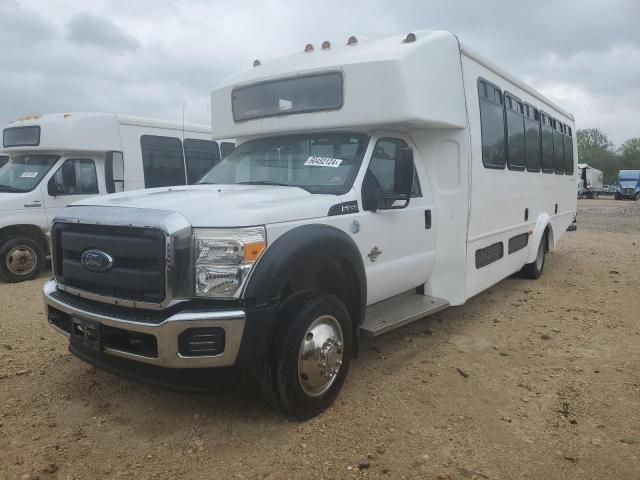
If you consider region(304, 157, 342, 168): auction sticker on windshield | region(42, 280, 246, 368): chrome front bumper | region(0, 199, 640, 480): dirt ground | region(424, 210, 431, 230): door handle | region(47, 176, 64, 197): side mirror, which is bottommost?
region(0, 199, 640, 480): dirt ground

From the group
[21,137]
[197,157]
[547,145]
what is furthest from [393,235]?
[197,157]

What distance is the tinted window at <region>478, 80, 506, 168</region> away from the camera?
584 cm

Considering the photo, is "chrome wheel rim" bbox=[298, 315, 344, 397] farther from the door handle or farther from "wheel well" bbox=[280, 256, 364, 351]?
the door handle

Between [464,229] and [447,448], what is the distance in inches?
103

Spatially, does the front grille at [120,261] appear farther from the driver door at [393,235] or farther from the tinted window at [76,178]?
the tinted window at [76,178]

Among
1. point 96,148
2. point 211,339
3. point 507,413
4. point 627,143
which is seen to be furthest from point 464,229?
point 627,143

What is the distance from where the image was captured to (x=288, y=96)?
4.86 m

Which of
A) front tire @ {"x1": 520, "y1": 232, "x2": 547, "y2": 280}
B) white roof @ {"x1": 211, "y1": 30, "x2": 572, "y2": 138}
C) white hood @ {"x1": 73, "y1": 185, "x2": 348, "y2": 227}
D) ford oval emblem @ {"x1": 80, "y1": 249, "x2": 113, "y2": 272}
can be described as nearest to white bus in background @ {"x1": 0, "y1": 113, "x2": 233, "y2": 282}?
white roof @ {"x1": 211, "y1": 30, "x2": 572, "y2": 138}

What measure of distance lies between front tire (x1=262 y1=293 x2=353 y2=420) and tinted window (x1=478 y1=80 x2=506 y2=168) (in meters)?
3.04

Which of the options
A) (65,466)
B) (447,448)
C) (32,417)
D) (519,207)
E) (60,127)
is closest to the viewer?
(65,466)

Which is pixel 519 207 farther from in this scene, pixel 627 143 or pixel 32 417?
pixel 627 143

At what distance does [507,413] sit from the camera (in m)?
3.80

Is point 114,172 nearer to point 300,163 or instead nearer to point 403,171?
point 300,163

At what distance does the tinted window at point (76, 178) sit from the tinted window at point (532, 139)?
729 centimetres
